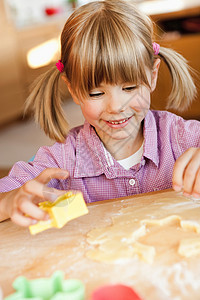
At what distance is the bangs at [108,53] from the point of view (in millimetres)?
882

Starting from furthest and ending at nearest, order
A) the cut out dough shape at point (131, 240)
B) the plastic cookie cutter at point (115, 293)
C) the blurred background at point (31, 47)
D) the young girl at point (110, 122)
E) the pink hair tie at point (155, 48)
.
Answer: the blurred background at point (31, 47) < the pink hair tie at point (155, 48) < the young girl at point (110, 122) < the cut out dough shape at point (131, 240) < the plastic cookie cutter at point (115, 293)

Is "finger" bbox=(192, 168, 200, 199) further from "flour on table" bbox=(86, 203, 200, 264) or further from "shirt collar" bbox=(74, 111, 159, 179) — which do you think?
"shirt collar" bbox=(74, 111, 159, 179)

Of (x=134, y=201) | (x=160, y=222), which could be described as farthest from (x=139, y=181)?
(x=160, y=222)

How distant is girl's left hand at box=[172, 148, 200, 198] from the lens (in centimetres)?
73

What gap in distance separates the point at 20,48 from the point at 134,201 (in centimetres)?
331

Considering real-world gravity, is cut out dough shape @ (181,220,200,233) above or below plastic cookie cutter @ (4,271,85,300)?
below

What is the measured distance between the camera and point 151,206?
77 centimetres

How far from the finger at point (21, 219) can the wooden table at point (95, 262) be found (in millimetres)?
36

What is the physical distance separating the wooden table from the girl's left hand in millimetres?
34

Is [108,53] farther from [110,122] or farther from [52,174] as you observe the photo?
[52,174]

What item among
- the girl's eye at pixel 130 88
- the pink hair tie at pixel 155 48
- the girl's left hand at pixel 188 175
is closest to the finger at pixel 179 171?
the girl's left hand at pixel 188 175

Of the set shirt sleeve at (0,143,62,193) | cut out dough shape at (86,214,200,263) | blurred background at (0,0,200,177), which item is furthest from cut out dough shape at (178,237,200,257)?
blurred background at (0,0,200,177)

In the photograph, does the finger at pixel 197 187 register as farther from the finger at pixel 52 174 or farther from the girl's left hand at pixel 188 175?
the finger at pixel 52 174

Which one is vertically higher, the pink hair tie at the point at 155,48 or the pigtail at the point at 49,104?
the pink hair tie at the point at 155,48
